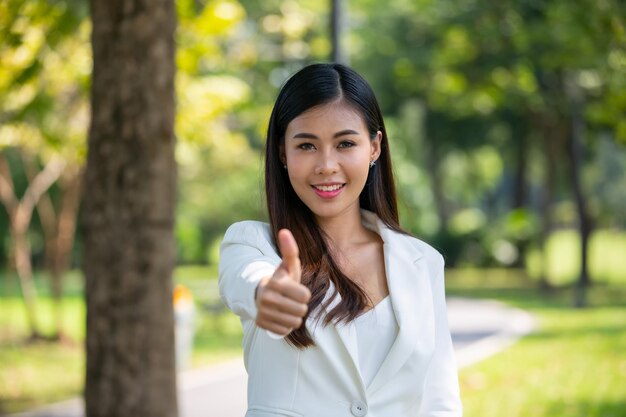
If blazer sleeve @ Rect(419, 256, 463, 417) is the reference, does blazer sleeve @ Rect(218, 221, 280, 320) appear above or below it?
above

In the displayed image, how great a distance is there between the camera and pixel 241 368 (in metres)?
15.2

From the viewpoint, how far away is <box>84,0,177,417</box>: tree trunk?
7.00 meters

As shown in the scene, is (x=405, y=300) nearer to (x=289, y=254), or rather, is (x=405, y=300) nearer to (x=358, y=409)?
(x=358, y=409)

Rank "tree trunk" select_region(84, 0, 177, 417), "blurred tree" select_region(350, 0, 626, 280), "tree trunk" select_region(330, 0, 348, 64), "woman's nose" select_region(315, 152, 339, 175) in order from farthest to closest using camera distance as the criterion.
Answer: "blurred tree" select_region(350, 0, 626, 280)
"tree trunk" select_region(330, 0, 348, 64)
"tree trunk" select_region(84, 0, 177, 417)
"woman's nose" select_region(315, 152, 339, 175)

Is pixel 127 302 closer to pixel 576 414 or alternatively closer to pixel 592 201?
pixel 576 414

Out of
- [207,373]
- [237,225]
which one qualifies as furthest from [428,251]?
[207,373]

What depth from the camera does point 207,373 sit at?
1491 centimetres

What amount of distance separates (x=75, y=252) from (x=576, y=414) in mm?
35536

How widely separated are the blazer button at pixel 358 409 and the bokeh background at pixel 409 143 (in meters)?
0.83

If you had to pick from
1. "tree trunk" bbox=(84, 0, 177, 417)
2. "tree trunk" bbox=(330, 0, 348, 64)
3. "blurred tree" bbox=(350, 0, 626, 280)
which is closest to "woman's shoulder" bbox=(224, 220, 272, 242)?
"tree trunk" bbox=(84, 0, 177, 417)

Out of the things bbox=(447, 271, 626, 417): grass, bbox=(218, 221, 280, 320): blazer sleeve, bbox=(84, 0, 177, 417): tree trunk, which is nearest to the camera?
bbox=(218, 221, 280, 320): blazer sleeve

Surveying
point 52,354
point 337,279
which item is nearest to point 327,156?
point 337,279

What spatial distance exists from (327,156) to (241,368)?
41.5 ft

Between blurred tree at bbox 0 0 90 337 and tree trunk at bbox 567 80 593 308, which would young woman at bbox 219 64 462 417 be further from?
tree trunk at bbox 567 80 593 308
